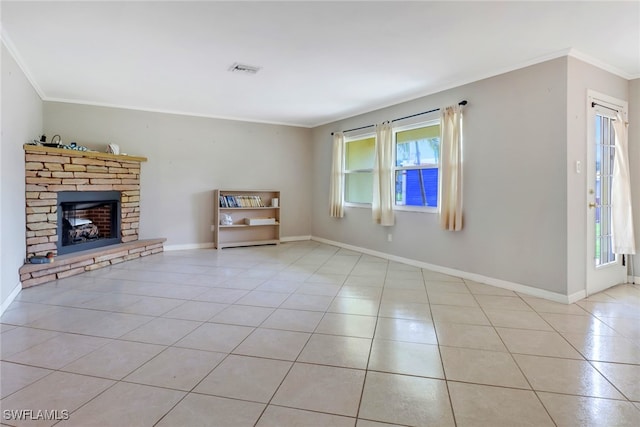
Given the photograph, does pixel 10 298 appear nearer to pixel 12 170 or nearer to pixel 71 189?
pixel 12 170

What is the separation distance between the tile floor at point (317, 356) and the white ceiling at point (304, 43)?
7.95 ft

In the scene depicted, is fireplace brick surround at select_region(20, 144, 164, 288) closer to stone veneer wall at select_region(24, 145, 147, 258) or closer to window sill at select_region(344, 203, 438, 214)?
stone veneer wall at select_region(24, 145, 147, 258)

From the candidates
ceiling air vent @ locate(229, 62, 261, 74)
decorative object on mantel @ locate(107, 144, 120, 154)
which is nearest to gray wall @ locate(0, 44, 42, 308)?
decorative object on mantel @ locate(107, 144, 120, 154)

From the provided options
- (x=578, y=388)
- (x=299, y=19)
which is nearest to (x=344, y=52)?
(x=299, y=19)

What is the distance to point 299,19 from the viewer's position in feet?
8.52

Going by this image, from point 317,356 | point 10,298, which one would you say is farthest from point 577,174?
point 10,298

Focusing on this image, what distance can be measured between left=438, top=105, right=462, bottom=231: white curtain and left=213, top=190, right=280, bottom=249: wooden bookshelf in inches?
135

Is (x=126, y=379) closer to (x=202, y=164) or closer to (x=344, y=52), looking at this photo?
(x=344, y=52)

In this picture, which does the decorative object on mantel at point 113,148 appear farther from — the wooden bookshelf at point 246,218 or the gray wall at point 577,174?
the gray wall at point 577,174

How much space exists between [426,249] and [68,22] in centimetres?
449

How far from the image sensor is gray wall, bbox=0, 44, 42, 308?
9.75 feet

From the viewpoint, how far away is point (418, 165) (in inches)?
185

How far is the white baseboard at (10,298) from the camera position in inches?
112

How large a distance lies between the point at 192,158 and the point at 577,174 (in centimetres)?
563
